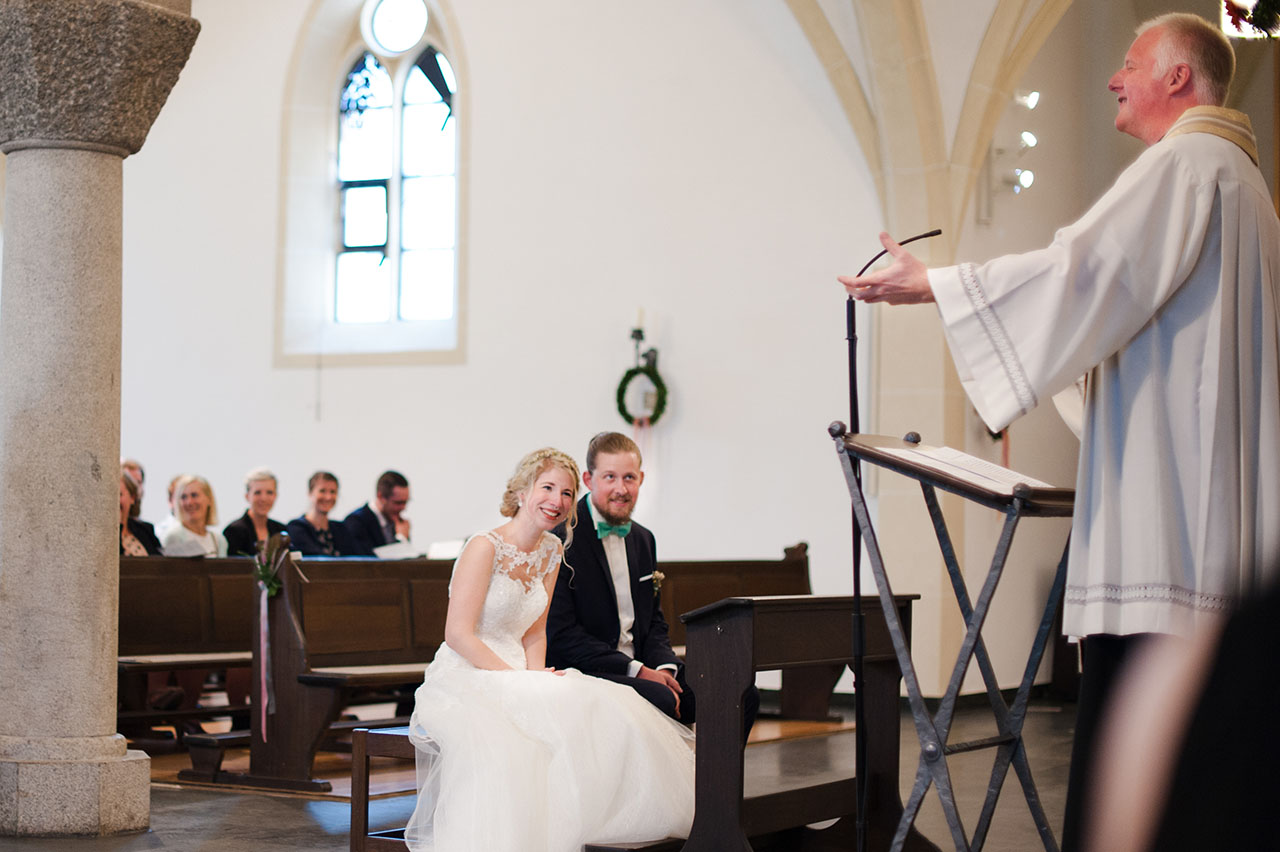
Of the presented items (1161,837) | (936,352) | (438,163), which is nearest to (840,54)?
(936,352)

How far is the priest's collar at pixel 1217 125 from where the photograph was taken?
2.70 m

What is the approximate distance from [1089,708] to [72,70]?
4.21 meters

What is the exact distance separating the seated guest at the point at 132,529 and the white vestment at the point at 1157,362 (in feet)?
21.8

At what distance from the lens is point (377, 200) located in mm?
12609

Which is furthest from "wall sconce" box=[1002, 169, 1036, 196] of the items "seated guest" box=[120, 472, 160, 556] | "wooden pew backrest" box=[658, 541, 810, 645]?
"seated guest" box=[120, 472, 160, 556]

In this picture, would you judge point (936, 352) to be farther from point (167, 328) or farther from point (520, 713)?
point (167, 328)

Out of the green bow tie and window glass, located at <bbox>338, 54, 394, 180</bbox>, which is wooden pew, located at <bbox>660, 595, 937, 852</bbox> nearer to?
the green bow tie

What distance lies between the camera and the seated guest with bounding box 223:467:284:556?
8883 millimetres

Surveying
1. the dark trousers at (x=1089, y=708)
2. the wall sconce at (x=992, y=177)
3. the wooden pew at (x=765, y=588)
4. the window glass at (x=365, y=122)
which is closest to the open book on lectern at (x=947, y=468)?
the dark trousers at (x=1089, y=708)

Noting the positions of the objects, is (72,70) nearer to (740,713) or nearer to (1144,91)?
(740,713)

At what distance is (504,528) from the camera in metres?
4.73

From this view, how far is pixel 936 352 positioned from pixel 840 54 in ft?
7.16

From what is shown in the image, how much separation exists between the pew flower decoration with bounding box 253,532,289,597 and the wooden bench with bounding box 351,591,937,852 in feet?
6.38

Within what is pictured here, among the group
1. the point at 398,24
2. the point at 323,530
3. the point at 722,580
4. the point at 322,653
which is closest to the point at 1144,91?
the point at 322,653
